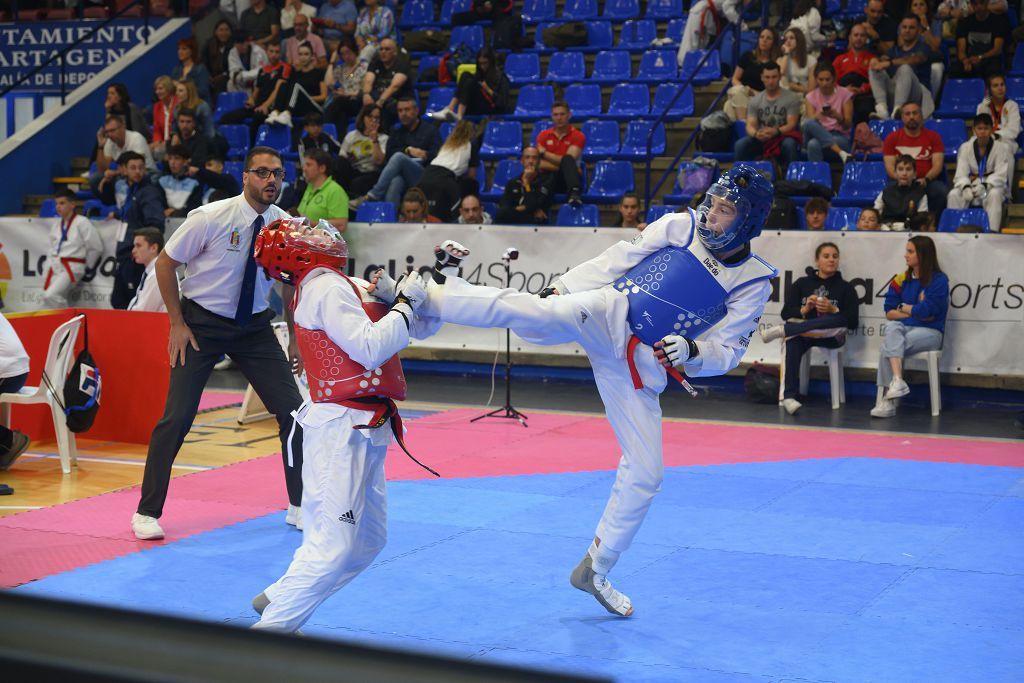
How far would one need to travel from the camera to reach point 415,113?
1479 centimetres

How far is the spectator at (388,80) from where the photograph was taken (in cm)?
1523

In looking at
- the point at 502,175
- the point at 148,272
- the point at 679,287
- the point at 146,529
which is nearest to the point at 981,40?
the point at 502,175

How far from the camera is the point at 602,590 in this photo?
18.1 ft

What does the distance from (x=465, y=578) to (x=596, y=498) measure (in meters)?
Result: 1.94


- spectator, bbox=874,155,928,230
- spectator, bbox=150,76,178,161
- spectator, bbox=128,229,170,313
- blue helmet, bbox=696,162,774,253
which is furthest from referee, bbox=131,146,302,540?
spectator, bbox=150,76,178,161

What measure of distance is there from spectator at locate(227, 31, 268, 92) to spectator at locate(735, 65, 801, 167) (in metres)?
7.55

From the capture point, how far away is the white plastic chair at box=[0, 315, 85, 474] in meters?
8.28

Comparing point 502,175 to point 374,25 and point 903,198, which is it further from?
point 903,198

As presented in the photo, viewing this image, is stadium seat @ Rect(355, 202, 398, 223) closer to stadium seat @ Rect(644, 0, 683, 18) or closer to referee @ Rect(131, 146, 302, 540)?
stadium seat @ Rect(644, 0, 683, 18)

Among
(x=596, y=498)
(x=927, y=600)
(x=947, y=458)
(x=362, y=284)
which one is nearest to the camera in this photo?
(x=362, y=284)

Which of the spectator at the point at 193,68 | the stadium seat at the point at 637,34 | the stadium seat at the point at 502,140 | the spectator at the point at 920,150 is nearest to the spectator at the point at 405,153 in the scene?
the stadium seat at the point at 502,140

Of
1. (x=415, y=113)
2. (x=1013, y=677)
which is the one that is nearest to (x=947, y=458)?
(x=1013, y=677)

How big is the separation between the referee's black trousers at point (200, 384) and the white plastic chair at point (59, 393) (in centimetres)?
189

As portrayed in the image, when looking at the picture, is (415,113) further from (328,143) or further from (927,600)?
(927,600)
